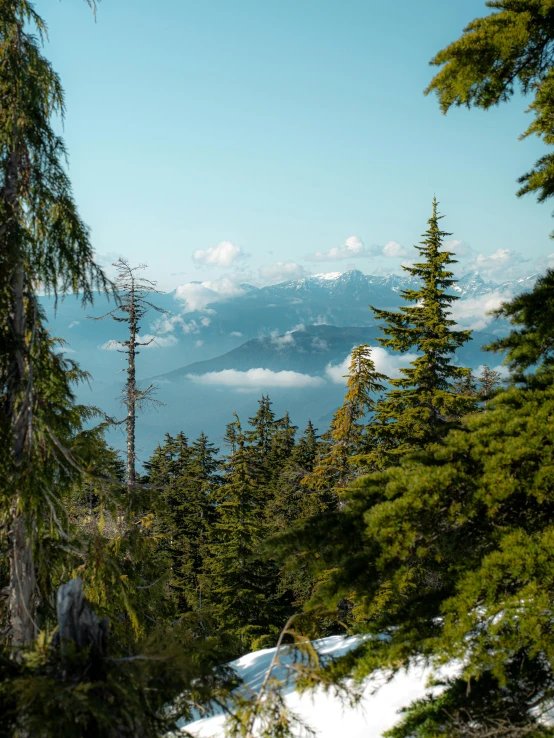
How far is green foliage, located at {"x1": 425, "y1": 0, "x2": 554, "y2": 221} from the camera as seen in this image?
20.0ft

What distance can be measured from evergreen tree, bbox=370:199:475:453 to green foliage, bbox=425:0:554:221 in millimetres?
8655

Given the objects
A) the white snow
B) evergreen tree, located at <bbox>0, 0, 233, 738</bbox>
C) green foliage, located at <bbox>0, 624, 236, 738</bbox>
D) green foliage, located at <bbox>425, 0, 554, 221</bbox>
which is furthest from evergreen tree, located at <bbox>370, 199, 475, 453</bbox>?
green foliage, located at <bbox>0, 624, 236, 738</bbox>

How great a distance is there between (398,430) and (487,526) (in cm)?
1022

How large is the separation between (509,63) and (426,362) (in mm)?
9640

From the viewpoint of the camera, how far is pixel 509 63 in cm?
650

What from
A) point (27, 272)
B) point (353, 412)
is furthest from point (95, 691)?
point (353, 412)

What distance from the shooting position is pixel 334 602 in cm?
463

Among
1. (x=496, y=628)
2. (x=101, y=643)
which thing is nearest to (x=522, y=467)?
(x=496, y=628)

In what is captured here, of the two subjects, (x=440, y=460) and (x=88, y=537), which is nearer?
(x=440, y=460)

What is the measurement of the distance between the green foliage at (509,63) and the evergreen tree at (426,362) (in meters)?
8.66

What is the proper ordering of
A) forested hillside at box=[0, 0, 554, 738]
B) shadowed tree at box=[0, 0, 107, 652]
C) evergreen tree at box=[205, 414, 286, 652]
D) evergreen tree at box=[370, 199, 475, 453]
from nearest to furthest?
forested hillside at box=[0, 0, 554, 738], shadowed tree at box=[0, 0, 107, 652], evergreen tree at box=[370, 199, 475, 453], evergreen tree at box=[205, 414, 286, 652]

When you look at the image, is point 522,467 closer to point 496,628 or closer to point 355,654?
point 496,628

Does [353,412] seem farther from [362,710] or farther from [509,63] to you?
[509,63]

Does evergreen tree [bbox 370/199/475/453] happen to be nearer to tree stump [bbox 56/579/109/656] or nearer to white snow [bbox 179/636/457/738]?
white snow [bbox 179/636/457/738]
